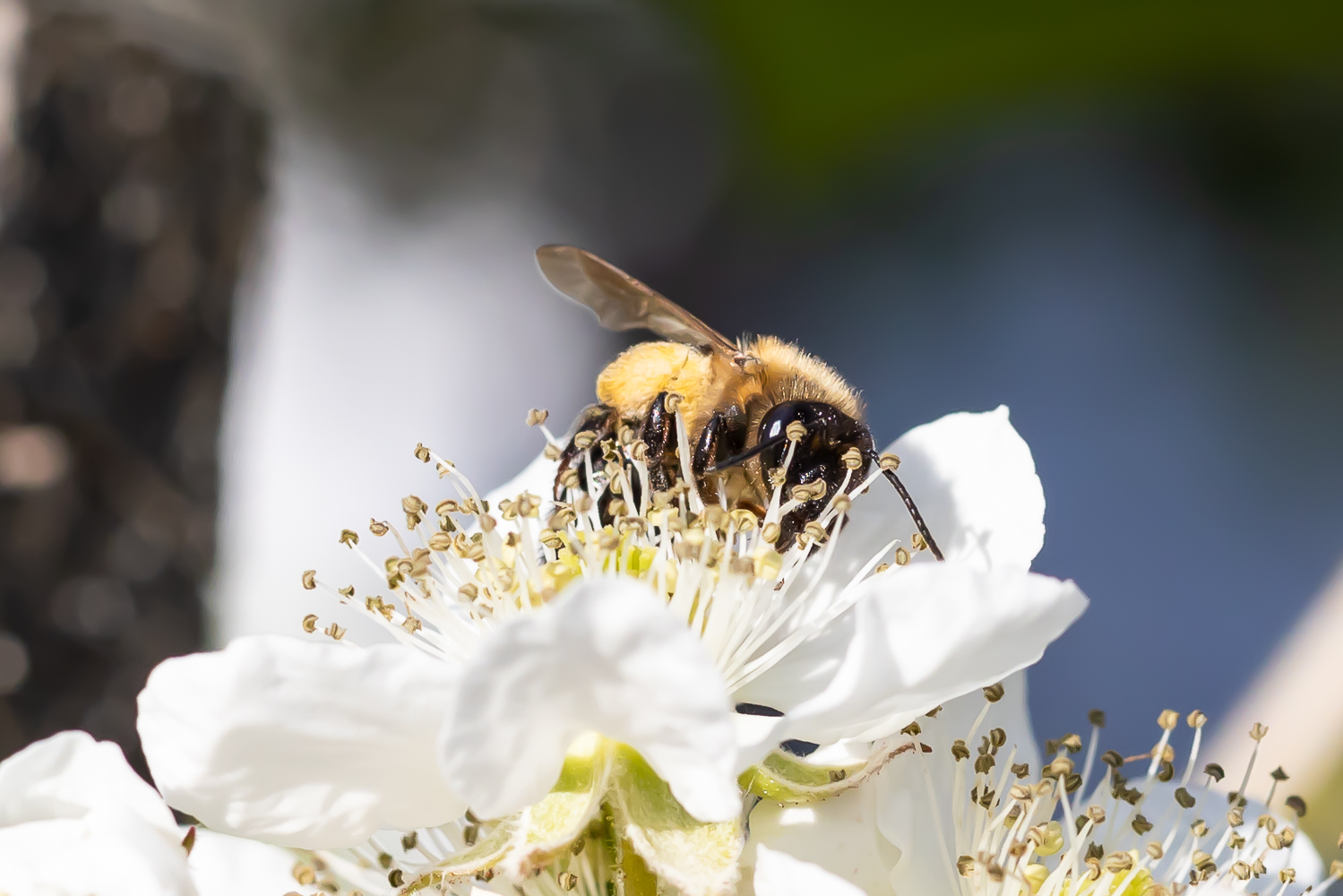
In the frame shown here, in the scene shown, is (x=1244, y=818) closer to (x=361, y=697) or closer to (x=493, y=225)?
(x=361, y=697)

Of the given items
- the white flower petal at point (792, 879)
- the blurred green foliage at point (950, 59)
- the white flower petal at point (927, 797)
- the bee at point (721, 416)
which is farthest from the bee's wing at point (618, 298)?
the blurred green foliage at point (950, 59)

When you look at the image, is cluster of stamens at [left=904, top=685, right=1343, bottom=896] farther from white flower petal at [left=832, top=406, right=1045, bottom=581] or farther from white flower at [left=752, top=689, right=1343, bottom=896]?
white flower petal at [left=832, top=406, right=1045, bottom=581]

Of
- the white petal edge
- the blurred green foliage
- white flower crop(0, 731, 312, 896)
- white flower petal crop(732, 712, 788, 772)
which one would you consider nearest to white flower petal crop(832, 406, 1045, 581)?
the white petal edge

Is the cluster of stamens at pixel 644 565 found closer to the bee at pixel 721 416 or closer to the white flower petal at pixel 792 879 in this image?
the bee at pixel 721 416

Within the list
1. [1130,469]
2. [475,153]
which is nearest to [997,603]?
[1130,469]

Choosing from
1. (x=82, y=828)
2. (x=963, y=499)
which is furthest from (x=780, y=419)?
(x=82, y=828)
